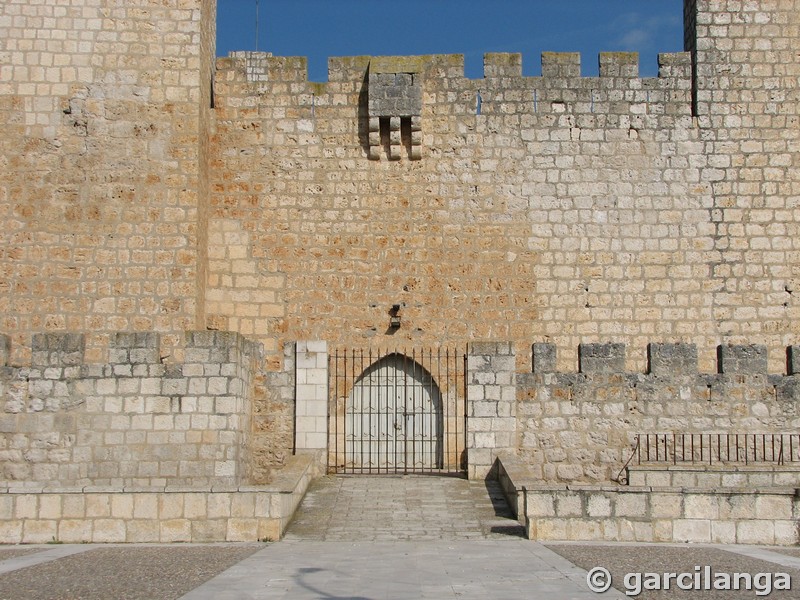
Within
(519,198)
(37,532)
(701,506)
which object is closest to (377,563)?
(701,506)

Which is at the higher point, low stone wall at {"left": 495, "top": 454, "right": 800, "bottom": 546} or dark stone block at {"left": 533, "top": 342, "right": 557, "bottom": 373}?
dark stone block at {"left": 533, "top": 342, "right": 557, "bottom": 373}

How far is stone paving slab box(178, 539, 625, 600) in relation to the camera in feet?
21.2

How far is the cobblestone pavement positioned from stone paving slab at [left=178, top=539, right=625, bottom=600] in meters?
0.65

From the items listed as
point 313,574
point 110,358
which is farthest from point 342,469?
point 313,574

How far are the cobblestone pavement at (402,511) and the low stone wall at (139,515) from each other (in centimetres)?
57

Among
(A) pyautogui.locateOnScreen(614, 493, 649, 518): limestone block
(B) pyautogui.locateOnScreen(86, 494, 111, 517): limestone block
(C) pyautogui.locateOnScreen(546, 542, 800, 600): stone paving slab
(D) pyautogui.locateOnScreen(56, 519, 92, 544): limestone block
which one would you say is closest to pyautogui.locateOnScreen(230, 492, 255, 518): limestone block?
(B) pyautogui.locateOnScreen(86, 494, 111, 517): limestone block

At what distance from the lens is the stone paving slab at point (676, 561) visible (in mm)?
6590

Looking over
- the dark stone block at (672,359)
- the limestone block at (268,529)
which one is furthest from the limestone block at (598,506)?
the dark stone block at (672,359)

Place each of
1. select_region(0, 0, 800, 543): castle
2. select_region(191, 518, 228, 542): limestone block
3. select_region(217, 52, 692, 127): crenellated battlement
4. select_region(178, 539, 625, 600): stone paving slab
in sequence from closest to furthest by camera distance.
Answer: select_region(178, 539, 625, 600): stone paving slab, select_region(191, 518, 228, 542): limestone block, select_region(0, 0, 800, 543): castle, select_region(217, 52, 692, 127): crenellated battlement

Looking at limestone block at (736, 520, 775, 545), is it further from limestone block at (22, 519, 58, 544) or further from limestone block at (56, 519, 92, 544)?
limestone block at (22, 519, 58, 544)

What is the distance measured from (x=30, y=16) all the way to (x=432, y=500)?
8.48 m

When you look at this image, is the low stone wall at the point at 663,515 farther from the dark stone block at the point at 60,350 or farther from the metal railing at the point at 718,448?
the dark stone block at the point at 60,350

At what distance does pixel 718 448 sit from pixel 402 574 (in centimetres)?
682

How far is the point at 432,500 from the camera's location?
1123 centimetres
